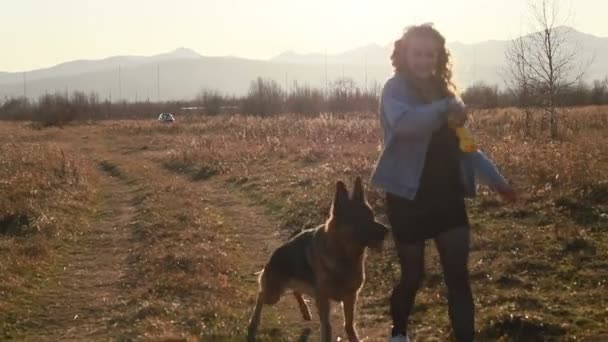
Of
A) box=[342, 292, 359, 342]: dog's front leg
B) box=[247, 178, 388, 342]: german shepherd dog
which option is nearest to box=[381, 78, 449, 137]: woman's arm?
box=[247, 178, 388, 342]: german shepherd dog

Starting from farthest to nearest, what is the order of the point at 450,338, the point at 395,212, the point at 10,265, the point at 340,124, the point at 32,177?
the point at 340,124 < the point at 32,177 < the point at 10,265 < the point at 450,338 < the point at 395,212

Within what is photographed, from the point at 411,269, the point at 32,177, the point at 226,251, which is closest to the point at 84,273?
the point at 226,251

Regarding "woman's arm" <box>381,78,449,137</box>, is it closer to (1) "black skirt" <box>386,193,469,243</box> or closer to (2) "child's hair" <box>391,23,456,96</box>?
(2) "child's hair" <box>391,23,456,96</box>

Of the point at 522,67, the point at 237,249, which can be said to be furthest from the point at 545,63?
the point at 237,249

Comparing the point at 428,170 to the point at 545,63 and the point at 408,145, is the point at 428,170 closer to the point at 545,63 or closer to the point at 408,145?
the point at 408,145

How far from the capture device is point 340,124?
36.2m

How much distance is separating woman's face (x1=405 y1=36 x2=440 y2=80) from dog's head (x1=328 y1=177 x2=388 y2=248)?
123 centimetres

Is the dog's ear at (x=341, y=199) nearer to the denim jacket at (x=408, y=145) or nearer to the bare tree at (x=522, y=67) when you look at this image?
the denim jacket at (x=408, y=145)

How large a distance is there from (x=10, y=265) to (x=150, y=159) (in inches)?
674

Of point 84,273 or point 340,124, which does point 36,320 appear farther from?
point 340,124

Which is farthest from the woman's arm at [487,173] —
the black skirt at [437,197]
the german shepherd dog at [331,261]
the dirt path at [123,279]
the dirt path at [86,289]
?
the dirt path at [86,289]

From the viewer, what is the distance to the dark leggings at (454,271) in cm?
509

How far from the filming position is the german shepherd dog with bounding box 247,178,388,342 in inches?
240

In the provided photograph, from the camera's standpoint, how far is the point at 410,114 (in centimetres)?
489
